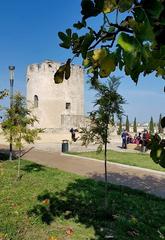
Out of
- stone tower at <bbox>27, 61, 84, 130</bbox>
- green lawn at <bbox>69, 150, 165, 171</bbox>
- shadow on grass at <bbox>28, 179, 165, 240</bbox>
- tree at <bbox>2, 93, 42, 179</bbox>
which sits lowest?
shadow on grass at <bbox>28, 179, 165, 240</bbox>

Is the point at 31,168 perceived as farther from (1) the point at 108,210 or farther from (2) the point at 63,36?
(2) the point at 63,36

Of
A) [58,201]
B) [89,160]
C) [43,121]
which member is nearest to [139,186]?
[58,201]

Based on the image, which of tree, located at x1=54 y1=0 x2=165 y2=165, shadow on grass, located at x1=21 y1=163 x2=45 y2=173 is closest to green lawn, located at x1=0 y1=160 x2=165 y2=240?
shadow on grass, located at x1=21 y1=163 x2=45 y2=173

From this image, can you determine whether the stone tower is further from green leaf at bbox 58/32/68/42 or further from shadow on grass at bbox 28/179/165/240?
green leaf at bbox 58/32/68/42

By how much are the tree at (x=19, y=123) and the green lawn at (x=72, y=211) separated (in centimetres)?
138

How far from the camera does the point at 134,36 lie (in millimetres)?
997

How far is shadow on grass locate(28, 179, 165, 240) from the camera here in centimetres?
744

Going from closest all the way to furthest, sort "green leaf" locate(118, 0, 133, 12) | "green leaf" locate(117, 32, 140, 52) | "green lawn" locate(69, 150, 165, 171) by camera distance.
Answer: "green leaf" locate(117, 32, 140, 52) → "green leaf" locate(118, 0, 133, 12) → "green lawn" locate(69, 150, 165, 171)

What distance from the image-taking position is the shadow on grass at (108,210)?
7.44 m

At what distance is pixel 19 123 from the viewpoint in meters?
13.7

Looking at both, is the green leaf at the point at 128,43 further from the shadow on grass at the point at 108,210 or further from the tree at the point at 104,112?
the tree at the point at 104,112

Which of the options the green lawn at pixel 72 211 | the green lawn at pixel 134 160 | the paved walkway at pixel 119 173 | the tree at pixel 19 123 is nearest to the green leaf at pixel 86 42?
the green lawn at pixel 72 211

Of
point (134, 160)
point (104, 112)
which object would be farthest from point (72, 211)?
point (134, 160)

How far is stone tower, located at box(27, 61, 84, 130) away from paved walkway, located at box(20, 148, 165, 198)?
2896 cm
